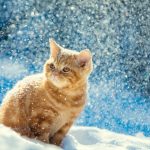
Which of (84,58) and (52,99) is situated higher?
(84,58)

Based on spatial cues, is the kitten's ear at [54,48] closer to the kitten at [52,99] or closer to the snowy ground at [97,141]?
the kitten at [52,99]

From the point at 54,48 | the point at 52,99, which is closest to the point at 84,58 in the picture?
the point at 54,48

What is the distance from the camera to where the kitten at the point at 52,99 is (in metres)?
5.95

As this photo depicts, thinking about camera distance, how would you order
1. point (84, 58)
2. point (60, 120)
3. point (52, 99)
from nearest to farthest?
point (52, 99) → point (60, 120) → point (84, 58)

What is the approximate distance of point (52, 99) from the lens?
594 centimetres

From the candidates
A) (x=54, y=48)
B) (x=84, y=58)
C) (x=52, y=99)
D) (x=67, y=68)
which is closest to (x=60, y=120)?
(x=52, y=99)

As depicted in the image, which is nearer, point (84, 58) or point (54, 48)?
point (84, 58)

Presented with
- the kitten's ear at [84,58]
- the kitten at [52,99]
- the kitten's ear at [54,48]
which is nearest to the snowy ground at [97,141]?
the kitten at [52,99]

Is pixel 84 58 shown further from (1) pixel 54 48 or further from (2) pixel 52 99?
(2) pixel 52 99

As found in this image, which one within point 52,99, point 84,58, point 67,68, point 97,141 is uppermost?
point 84,58

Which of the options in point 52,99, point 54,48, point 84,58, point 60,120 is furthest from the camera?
point 54,48

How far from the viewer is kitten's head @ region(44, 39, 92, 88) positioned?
607 cm

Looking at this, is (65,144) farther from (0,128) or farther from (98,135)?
(0,128)

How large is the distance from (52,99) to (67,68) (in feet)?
1.58
